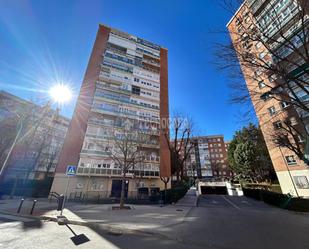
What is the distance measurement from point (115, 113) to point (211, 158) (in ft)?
225

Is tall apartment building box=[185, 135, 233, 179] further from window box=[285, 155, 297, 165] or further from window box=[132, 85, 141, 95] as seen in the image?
window box=[285, 155, 297, 165]

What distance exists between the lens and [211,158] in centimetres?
7988

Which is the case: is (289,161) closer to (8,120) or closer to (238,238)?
(238,238)

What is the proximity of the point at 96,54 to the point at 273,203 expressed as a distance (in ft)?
120

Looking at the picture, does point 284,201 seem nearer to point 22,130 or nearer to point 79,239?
point 79,239

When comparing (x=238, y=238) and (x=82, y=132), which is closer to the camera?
(x=238, y=238)

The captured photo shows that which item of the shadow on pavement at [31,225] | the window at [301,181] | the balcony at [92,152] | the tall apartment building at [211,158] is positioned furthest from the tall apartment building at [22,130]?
the tall apartment building at [211,158]

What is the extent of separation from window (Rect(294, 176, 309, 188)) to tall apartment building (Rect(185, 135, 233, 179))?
2160 inches

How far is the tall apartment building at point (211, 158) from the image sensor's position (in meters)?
75.3

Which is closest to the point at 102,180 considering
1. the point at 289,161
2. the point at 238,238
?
the point at 238,238

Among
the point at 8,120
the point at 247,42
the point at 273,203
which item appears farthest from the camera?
the point at 8,120

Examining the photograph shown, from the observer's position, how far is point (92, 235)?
220 inches

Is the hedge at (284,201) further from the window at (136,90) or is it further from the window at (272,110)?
the window at (136,90)

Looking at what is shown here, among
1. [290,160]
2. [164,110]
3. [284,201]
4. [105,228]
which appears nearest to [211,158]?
[164,110]
